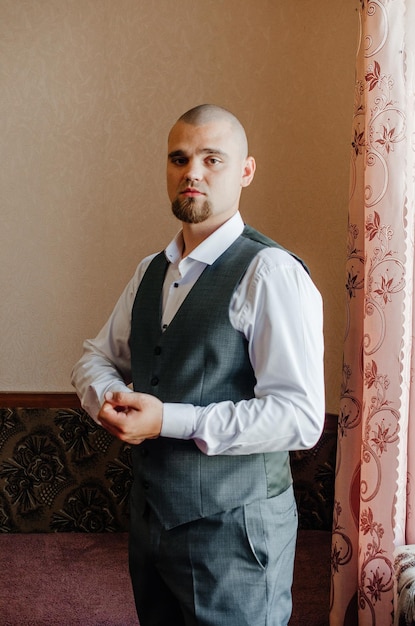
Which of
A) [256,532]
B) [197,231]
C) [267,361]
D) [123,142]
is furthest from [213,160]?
[123,142]

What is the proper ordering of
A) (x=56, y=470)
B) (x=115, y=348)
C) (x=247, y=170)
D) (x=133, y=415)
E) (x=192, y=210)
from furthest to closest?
(x=56, y=470), (x=115, y=348), (x=247, y=170), (x=192, y=210), (x=133, y=415)

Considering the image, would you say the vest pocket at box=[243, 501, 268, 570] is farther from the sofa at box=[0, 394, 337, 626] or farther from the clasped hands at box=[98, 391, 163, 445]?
the sofa at box=[0, 394, 337, 626]

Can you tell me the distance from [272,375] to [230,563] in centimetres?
36

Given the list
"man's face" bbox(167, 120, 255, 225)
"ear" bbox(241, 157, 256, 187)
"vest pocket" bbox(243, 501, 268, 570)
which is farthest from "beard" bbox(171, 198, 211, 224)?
"vest pocket" bbox(243, 501, 268, 570)

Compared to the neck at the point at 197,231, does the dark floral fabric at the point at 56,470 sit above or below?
below

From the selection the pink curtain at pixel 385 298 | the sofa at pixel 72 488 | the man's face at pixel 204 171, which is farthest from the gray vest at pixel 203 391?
the sofa at pixel 72 488

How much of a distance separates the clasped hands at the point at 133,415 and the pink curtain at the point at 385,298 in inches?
24.9

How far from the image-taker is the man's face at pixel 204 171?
154cm

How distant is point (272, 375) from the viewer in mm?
1420

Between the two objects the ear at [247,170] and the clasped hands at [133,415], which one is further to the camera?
the ear at [247,170]

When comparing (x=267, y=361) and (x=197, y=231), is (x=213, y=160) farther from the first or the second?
(x=267, y=361)

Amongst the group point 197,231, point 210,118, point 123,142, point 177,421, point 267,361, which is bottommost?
point 177,421

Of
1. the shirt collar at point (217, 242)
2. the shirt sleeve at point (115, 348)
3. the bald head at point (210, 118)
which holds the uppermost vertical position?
the bald head at point (210, 118)

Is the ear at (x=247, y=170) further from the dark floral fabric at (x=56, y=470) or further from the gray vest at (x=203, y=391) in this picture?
the dark floral fabric at (x=56, y=470)
